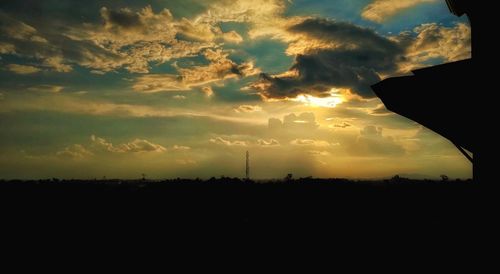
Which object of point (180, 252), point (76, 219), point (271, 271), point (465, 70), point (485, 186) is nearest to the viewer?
point (465, 70)

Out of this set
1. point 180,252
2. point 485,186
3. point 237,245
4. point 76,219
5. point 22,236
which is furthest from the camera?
point 76,219

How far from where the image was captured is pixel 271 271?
12.7 metres

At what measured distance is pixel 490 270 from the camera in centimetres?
438

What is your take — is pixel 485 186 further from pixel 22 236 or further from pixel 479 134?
pixel 22 236

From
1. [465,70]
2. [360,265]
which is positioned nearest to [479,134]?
[465,70]

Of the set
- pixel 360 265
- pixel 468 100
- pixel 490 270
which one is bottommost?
pixel 360 265

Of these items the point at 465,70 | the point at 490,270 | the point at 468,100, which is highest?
the point at 465,70

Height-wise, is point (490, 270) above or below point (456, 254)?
above

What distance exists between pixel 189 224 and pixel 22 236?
8542 mm

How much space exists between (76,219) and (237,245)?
1309cm

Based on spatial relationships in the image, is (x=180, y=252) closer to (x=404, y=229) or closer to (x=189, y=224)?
(x=189, y=224)

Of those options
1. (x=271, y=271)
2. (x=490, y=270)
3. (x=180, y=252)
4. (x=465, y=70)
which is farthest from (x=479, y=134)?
(x=180, y=252)

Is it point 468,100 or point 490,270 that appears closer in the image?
point 468,100

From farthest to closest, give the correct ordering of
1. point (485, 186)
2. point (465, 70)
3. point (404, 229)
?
point (404, 229)
point (485, 186)
point (465, 70)
